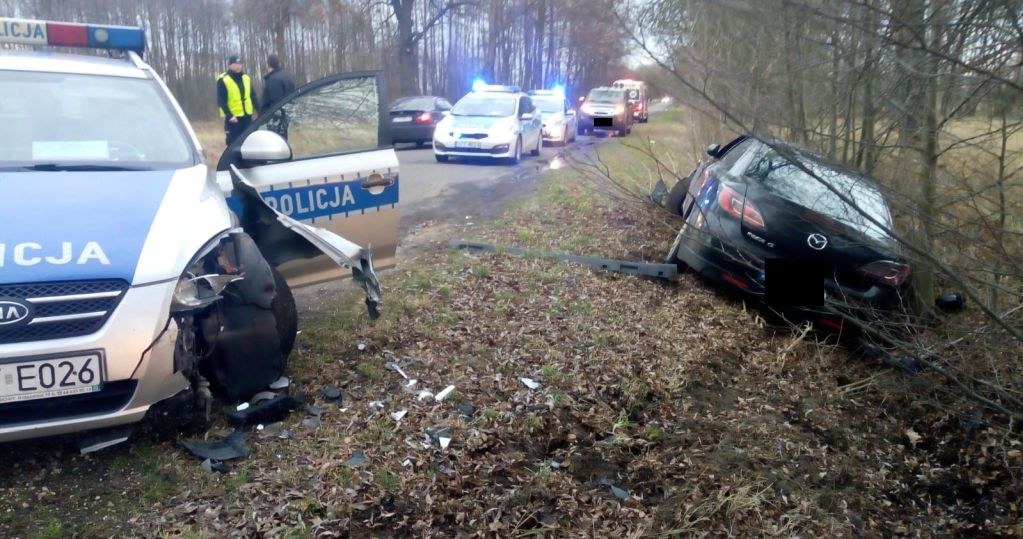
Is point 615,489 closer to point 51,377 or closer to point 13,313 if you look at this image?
point 51,377

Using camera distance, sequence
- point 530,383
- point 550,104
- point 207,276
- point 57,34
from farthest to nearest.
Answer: point 550,104 → point 57,34 → point 530,383 → point 207,276

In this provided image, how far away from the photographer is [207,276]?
3.59 metres

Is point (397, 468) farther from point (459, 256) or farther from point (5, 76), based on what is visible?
point (459, 256)

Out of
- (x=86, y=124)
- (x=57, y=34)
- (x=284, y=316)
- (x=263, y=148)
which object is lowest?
(x=284, y=316)

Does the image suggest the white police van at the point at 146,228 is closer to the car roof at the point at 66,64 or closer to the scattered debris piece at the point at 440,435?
the car roof at the point at 66,64

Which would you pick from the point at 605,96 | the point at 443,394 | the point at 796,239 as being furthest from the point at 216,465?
the point at 605,96

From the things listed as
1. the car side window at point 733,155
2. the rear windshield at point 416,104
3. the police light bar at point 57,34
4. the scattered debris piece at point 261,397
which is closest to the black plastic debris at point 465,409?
the scattered debris piece at point 261,397

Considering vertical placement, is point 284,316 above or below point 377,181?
below

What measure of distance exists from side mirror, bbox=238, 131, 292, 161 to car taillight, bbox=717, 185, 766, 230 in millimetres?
3434

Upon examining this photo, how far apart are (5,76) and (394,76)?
1011 inches

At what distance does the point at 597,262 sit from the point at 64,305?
198 inches

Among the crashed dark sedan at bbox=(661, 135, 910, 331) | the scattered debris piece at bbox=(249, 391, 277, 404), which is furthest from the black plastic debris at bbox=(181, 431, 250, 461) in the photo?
the crashed dark sedan at bbox=(661, 135, 910, 331)

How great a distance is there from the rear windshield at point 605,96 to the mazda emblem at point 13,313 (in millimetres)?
23354

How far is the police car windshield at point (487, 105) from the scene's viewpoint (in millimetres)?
16000
